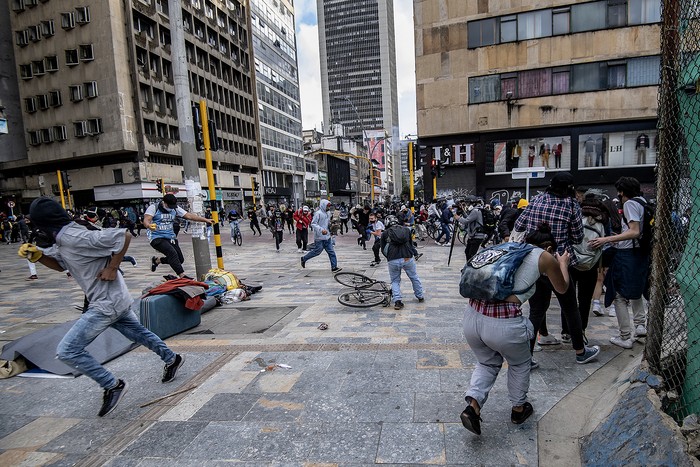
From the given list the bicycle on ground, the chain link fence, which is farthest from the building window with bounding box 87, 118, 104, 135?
the chain link fence

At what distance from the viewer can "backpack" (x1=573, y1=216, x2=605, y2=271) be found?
3992mm

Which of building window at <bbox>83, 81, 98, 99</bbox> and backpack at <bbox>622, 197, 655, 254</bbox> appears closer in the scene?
backpack at <bbox>622, 197, 655, 254</bbox>

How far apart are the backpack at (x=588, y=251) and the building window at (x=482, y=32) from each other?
25278mm

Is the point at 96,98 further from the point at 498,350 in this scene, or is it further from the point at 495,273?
the point at 498,350

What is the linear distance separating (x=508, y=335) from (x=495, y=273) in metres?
0.42

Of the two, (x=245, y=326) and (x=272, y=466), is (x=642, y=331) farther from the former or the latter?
(x=245, y=326)

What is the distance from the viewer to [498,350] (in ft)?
8.52

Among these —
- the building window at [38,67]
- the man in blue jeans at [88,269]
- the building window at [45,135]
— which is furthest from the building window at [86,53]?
the man in blue jeans at [88,269]

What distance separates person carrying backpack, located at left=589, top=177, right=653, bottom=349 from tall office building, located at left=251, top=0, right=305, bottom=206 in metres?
52.5

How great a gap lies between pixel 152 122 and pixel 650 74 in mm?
38827

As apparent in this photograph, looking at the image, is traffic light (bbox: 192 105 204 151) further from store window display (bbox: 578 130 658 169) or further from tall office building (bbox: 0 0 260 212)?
tall office building (bbox: 0 0 260 212)

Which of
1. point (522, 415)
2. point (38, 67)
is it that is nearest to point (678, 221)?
point (522, 415)

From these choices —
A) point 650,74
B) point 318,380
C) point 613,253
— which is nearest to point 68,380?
point 318,380

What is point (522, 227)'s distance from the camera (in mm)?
4027
